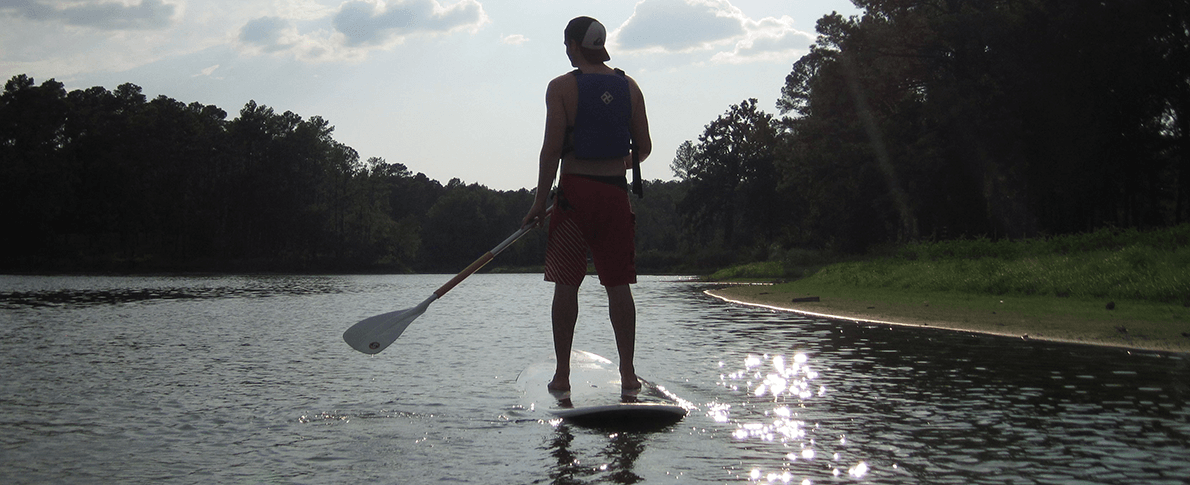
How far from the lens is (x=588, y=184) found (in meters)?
6.01

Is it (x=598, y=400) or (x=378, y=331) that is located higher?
(x=378, y=331)

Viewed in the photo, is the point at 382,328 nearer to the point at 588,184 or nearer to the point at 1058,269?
the point at 588,184

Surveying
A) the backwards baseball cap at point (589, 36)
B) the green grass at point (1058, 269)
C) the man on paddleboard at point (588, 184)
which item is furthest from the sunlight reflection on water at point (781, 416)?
the green grass at point (1058, 269)

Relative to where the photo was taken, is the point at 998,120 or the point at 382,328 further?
the point at 998,120

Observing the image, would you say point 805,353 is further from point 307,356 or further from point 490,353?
point 307,356

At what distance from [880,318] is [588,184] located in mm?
10286

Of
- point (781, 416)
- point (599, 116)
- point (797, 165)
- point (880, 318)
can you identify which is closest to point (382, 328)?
point (599, 116)

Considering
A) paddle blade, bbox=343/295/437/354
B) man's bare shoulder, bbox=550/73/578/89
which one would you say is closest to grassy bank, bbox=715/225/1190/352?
man's bare shoulder, bbox=550/73/578/89

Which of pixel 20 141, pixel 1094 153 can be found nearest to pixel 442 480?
pixel 1094 153

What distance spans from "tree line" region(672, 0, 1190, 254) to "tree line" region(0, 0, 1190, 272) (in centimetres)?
9

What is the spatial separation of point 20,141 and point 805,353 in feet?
295

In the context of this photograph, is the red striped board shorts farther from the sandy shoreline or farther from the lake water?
the sandy shoreline

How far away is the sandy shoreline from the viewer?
1030 cm

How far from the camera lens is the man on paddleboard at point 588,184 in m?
5.97
